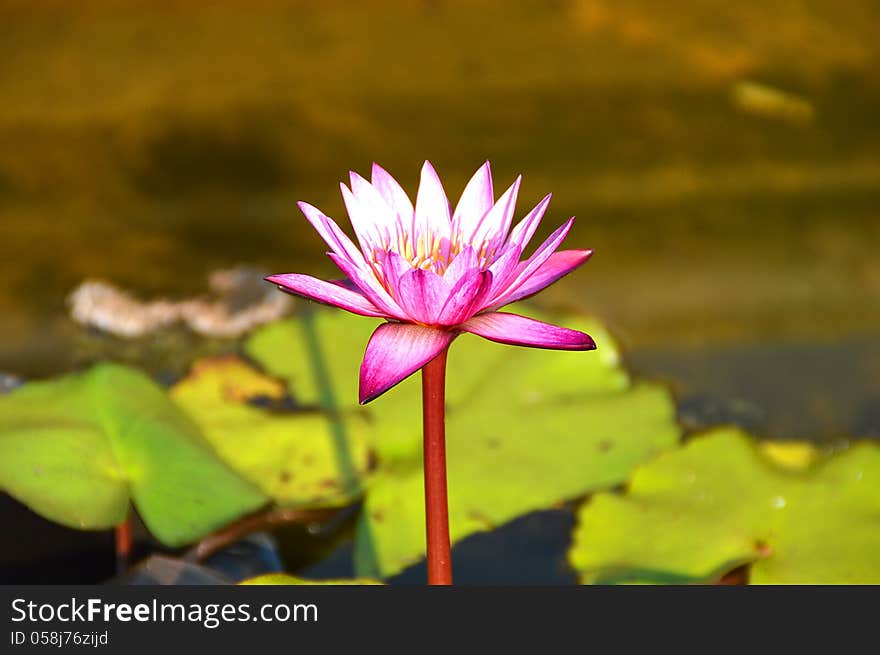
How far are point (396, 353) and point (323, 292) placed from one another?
0.29 feet

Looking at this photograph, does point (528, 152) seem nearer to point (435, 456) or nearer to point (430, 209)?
point (430, 209)

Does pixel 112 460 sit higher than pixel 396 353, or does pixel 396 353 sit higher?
pixel 112 460

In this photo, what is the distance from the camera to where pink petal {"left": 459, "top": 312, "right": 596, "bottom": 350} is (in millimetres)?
776

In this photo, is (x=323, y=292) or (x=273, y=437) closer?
(x=323, y=292)

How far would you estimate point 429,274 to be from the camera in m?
0.75

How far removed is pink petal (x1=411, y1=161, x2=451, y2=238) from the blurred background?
769mm

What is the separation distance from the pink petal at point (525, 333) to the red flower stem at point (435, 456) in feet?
0.14

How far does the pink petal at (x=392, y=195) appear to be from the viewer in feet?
3.02

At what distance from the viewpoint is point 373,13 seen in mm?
2570

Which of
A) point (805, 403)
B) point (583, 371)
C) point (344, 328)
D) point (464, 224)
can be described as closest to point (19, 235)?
point (344, 328)

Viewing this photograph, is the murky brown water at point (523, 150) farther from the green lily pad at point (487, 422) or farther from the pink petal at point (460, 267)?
the pink petal at point (460, 267)

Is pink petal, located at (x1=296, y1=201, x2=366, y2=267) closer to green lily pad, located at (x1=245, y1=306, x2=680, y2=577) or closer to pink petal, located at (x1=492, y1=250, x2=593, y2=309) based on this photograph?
pink petal, located at (x1=492, y1=250, x2=593, y2=309)

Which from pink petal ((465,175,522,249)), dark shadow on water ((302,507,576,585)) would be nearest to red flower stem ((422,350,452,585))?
pink petal ((465,175,522,249))

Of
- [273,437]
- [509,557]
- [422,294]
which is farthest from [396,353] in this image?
[273,437]
